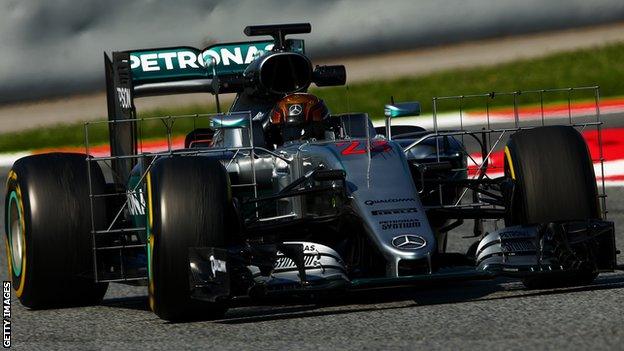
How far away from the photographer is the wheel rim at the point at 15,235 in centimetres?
927

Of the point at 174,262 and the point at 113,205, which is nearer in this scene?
the point at 174,262

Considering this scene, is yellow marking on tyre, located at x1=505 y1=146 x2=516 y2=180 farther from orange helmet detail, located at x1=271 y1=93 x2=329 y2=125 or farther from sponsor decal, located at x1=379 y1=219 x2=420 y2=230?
orange helmet detail, located at x1=271 y1=93 x2=329 y2=125

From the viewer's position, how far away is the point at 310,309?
789 centimetres

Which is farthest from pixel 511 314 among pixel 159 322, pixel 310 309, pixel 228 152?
pixel 228 152

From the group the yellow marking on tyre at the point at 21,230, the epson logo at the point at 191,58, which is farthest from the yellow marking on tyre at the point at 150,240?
the epson logo at the point at 191,58

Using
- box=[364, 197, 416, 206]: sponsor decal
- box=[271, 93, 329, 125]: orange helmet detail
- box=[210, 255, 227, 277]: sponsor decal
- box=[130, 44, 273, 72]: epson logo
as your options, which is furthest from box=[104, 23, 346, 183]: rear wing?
box=[210, 255, 227, 277]: sponsor decal

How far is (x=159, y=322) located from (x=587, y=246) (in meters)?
2.33

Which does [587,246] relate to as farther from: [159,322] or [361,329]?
[159,322]

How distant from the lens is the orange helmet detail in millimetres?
9250

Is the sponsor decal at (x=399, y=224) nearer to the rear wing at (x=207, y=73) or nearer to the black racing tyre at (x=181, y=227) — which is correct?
the black racing tyre at (x=181, y=227)

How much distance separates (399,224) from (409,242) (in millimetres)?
152

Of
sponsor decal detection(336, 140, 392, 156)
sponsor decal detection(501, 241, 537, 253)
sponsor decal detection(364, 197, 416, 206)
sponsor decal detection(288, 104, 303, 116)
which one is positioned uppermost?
sponsor decal detection(288, 104, 303, 116)

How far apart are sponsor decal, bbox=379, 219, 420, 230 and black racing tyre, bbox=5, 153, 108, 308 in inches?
78.6

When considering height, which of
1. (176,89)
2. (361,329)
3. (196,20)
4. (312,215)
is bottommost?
(361,329)
